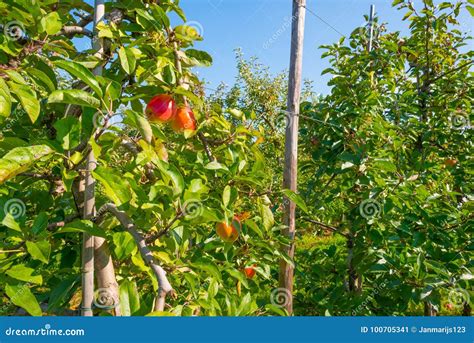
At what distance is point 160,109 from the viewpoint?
119cm

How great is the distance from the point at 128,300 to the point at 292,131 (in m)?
1.18

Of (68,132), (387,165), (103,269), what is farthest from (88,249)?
(387,165)

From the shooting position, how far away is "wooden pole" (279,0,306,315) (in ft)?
5.99

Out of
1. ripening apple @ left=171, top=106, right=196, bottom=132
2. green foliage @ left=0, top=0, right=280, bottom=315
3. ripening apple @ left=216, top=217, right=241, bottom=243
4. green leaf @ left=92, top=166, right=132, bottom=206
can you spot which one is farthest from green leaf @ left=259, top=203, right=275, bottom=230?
green leaf @ left=92, top=166, right=132, bottom=206

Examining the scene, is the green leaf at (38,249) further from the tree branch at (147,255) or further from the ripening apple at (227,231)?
the ripening apple at (227,231)

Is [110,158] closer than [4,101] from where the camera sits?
No

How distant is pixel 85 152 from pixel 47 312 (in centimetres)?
46

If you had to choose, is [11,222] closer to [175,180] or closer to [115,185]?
[115,185]

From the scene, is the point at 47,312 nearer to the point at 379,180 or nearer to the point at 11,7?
the point at 11,7

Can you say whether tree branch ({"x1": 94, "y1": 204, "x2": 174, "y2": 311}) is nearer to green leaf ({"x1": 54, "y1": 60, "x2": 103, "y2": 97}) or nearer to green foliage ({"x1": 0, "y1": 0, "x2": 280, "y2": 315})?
green foliage ({"x1": 0, "y1": 0, "x2": 280, "y2": 315})

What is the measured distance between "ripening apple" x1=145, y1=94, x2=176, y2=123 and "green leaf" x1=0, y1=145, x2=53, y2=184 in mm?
378

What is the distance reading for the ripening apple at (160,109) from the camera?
1181 millimetres

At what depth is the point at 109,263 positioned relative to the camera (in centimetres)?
110

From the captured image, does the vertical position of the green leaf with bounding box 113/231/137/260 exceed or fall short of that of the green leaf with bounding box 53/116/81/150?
it falls short
